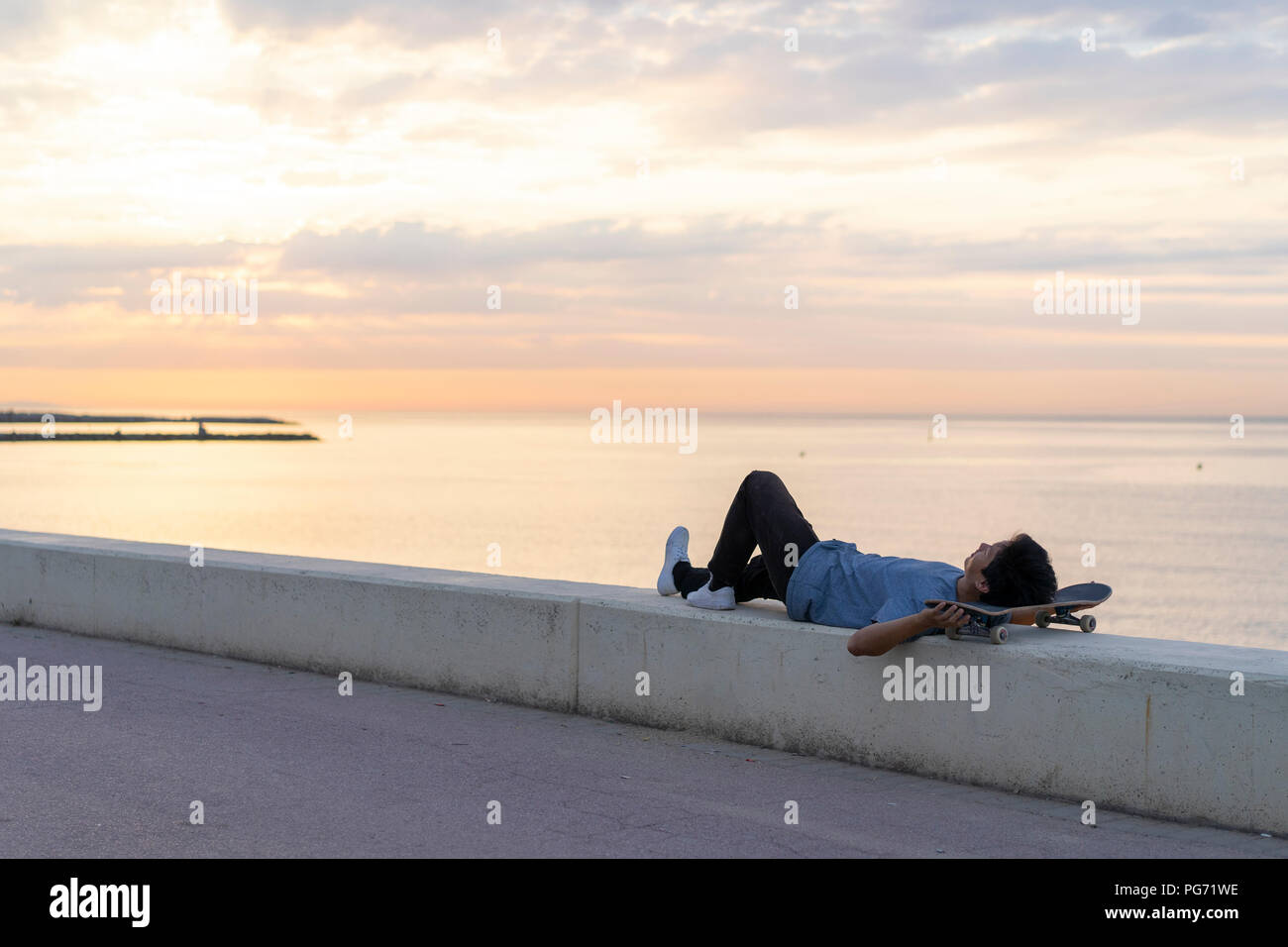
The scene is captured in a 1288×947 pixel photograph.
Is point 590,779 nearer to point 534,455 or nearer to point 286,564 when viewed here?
point 286,564

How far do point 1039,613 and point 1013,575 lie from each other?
0.93 feet

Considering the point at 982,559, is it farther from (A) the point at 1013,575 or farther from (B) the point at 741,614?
(B) the point at 741,614

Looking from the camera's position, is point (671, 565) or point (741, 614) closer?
point (741, 614)

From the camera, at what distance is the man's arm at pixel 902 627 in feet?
19.1

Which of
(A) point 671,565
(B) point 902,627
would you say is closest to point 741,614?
(A) point 671,565

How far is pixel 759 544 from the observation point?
739 centimetres

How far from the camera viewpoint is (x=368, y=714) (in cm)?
724

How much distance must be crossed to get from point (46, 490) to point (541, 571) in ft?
159

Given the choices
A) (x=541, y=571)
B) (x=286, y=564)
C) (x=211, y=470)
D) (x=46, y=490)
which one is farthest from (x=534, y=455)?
(x=286, y=564)

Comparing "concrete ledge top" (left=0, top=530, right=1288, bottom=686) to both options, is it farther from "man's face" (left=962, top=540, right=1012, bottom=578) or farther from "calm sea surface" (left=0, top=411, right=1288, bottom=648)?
"calm sea surface" (left=0, top=411, right=1288, bottom=648)

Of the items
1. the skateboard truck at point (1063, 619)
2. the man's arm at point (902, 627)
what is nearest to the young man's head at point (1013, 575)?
the skateboard truck at point (1063, 619)

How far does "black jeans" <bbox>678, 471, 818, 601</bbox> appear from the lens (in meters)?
7.18

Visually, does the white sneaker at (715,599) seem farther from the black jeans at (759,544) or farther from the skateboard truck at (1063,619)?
the skateboard truck at (1063,619)

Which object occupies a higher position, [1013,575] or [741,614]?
[1013,575]
